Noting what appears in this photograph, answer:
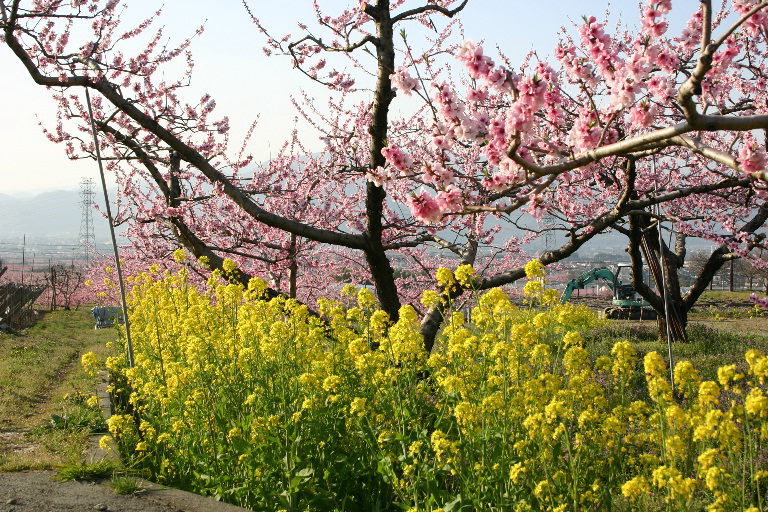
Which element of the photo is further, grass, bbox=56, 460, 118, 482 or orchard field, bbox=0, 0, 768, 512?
grass, bbox=56, 460, 118, 482

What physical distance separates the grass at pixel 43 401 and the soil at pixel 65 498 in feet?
1.03

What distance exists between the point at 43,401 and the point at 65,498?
517 centimetres

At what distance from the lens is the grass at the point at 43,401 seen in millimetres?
6537

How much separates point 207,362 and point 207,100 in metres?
6.37

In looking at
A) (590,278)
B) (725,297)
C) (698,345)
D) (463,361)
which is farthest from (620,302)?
(463,361)

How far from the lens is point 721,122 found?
2496mm

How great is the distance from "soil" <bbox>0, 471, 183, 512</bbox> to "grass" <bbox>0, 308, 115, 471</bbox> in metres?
0.32

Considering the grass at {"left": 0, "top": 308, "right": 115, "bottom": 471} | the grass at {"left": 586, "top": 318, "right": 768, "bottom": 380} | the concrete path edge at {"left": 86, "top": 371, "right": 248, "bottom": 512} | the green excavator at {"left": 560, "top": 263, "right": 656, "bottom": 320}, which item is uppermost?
the green excavator at {"left": 560, "top": 263, "right": 656, "bottom": 320}

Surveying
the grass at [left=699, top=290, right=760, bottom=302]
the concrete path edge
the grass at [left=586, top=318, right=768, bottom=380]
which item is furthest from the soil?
the grass at [left=699, top=290, right=760, bottom=302]

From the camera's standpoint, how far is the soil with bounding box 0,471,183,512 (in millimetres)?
4883

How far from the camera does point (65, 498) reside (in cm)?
510

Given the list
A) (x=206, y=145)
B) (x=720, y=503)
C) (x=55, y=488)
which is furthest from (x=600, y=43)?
(x=206, y=145)

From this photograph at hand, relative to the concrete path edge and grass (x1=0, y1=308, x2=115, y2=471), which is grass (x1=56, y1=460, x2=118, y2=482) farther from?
the concrete path edge

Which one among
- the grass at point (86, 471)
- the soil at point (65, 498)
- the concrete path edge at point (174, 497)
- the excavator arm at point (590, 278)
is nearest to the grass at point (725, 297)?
the excavator arm at point (590, 278)
